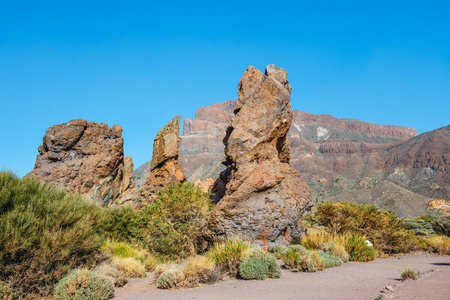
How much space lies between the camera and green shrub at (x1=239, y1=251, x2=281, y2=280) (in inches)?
327

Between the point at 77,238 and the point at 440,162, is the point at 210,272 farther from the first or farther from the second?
the point at 440,162

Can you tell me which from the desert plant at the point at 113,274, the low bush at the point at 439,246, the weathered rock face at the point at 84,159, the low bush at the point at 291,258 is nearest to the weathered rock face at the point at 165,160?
the weathered rock face at the point at 84,159

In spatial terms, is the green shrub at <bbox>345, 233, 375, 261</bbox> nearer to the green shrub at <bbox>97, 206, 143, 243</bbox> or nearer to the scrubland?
the scrubland

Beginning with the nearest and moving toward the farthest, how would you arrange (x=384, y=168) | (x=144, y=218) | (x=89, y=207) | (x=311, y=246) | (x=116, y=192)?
(x=89, y=207) → (x=311, y=246) → (x=144, y=218) → (x=116, y=192) → (x=384, y=168)

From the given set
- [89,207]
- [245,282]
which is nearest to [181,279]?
[245,282]

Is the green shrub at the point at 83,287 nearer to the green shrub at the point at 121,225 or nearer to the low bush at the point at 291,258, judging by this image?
the low bush at the point at 291,258

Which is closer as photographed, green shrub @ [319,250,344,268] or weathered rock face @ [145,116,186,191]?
green shrub @ [319,250,344,268]

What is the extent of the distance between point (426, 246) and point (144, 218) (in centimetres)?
1206

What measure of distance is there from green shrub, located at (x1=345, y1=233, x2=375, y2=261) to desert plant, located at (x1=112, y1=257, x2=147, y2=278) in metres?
6.75

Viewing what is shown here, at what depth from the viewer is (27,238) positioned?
255 inches

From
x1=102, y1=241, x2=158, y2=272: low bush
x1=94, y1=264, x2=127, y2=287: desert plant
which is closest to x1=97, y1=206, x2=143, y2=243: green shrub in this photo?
x1=102, y1=241, x2=158, y2=272: low bush

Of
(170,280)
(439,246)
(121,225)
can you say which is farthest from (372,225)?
(121,225)

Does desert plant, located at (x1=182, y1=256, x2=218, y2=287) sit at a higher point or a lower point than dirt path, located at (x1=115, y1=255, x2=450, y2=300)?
higher

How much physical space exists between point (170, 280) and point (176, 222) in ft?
14.5
